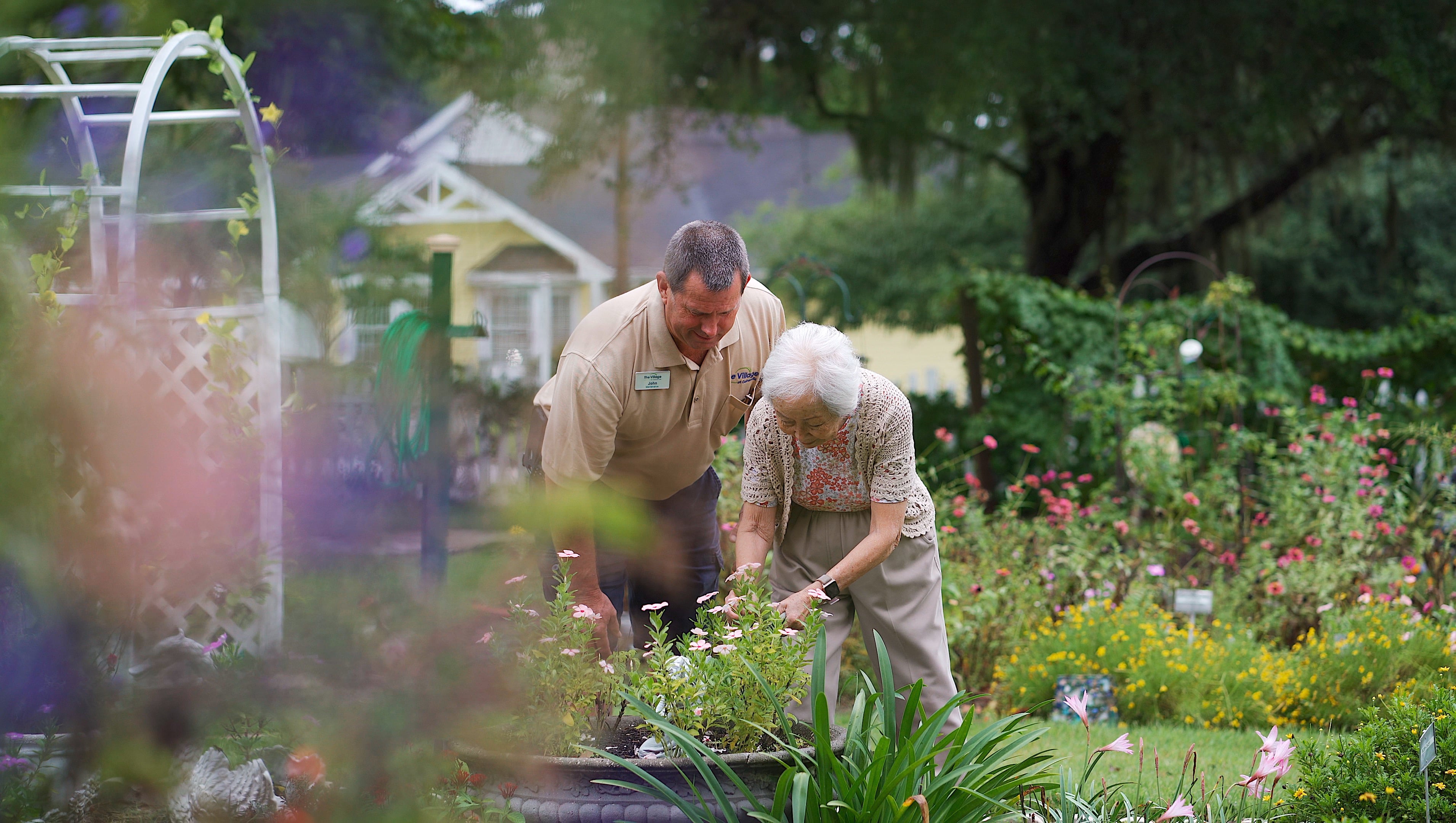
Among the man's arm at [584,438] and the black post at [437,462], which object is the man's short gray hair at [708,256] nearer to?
the man's arm at [584,438]

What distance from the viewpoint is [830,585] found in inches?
99.5

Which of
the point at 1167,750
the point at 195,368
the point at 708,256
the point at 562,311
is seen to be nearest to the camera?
the point at 195,368

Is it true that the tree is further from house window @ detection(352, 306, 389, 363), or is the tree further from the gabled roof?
house window @ detection(352, 306, 389, 363)

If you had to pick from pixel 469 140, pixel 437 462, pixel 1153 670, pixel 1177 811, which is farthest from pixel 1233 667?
pixel 437 462

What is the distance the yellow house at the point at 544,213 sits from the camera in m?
1.09

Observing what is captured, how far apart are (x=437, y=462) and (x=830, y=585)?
6.01 feet

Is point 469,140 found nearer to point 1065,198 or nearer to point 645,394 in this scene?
point 645,394

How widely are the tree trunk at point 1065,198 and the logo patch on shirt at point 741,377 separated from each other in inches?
336

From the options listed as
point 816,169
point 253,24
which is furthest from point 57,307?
point 816,169

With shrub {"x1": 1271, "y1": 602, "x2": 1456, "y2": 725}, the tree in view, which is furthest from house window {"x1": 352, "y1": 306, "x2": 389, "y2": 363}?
the tree

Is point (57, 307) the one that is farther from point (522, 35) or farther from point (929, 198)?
point (929, 198)

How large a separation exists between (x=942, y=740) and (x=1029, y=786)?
0.31m

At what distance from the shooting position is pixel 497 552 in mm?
815

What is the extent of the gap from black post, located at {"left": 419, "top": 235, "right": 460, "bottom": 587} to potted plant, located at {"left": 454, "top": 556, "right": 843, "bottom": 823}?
1.15 meters
